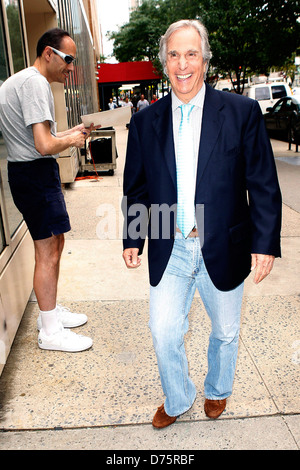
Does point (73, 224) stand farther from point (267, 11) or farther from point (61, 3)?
point (267, 11)

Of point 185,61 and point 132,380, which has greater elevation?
point 185,61

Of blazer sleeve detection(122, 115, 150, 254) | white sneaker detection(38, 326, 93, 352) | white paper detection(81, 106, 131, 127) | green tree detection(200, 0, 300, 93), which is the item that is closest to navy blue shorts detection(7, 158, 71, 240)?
white paper detection(81, 106, 131, 127)

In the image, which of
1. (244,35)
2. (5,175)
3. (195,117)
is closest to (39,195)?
(5,175)

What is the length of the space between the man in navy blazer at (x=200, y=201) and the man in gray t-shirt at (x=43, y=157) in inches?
32.5

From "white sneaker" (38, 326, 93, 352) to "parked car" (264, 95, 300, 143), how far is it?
1172 centimetres

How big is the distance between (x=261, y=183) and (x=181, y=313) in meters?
0.76

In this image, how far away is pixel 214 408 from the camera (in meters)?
2.54

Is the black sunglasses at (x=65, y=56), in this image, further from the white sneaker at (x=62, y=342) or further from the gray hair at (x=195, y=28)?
the white sneaker at (x=62, y=342)

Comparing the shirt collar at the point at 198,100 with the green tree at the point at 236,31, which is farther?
the green tree at the point at 236,31

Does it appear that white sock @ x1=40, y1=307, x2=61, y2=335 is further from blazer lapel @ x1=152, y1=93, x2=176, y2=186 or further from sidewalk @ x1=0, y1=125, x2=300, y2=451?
blazer lapel @ x1=152, y1=93, x2=176, y2=186

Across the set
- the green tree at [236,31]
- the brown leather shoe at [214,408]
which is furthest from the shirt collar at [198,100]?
the green tree at [236,31]

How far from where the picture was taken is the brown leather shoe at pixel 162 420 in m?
2.46

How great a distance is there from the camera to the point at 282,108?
1596cm

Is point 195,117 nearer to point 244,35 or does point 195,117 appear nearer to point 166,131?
point 166,131
